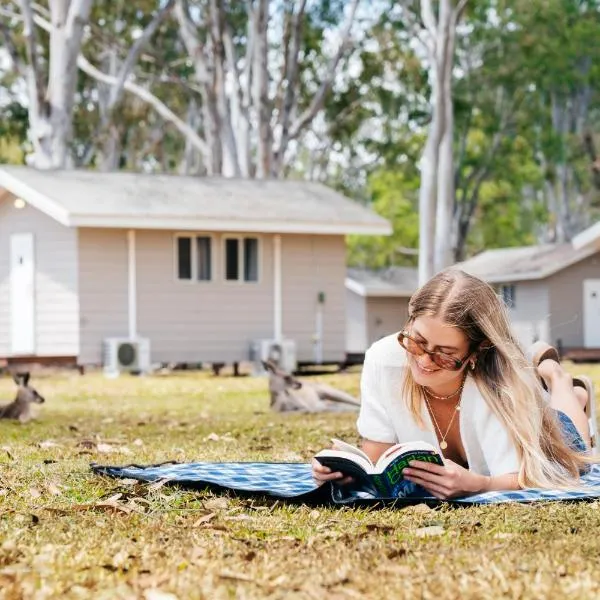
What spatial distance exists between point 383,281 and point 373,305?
3.44 feet

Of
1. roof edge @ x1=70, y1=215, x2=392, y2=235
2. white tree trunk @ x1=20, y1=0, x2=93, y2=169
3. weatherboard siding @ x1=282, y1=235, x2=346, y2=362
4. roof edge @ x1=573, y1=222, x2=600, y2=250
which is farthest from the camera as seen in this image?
roof edge @ x1=573, y1=222, x2=600, y2=250

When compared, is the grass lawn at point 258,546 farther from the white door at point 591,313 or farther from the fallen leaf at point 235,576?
the white door at point 591,313

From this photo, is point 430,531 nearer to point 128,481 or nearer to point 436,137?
point 128,481

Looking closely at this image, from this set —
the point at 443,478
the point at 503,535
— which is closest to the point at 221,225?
the point at 443,478

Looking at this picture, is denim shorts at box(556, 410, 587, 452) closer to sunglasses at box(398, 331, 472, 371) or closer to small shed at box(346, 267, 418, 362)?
sunglasses at box(398, 331, 472, 371)

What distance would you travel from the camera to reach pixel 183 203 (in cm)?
2350

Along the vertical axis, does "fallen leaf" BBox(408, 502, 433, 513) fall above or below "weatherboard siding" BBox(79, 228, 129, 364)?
below

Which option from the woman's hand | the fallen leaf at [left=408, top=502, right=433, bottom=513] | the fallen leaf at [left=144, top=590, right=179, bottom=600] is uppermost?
the woman's hand

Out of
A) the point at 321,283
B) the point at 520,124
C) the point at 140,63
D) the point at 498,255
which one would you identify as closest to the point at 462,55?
the point at 520,124

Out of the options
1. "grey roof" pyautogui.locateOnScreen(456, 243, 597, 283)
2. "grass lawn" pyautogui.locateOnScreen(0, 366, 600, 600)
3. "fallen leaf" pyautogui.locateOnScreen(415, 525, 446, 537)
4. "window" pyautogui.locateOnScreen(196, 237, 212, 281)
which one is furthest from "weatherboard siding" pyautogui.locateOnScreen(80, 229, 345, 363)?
"fallen leaf" pyautogui.locateOnScreen(415, 525, 446, 537)

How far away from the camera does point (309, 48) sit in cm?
3553

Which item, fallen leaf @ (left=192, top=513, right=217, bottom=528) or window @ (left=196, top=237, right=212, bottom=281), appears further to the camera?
window @ (left=196, top=237, right=212, bottom=281)

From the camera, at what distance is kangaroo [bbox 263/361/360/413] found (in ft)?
41.1

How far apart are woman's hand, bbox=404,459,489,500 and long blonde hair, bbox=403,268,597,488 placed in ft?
0.88
